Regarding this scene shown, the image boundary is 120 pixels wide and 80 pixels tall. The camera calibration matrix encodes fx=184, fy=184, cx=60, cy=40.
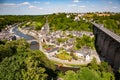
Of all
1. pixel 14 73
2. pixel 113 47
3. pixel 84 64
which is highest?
pixel 14 73

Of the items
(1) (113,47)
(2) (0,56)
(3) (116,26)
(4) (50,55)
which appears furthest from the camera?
(3) (116,26)

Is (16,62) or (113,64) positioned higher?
(16,62)

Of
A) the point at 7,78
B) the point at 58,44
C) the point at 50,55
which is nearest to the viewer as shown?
the point at 7,78

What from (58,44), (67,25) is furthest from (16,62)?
(67,25)

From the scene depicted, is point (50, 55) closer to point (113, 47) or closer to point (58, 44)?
point (58, 44)

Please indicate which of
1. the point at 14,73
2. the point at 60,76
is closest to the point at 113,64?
the point at 60,76

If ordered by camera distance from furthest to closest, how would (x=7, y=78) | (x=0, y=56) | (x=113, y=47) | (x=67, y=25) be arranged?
(x=67, y=25) → (x=113, y=47) → (x=0, y=56) → (x=7, y=78)

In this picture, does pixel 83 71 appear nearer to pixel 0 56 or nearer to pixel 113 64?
pixel 0 56

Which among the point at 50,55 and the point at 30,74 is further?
the point at 50,55

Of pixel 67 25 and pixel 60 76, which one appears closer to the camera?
pixel 60 76
